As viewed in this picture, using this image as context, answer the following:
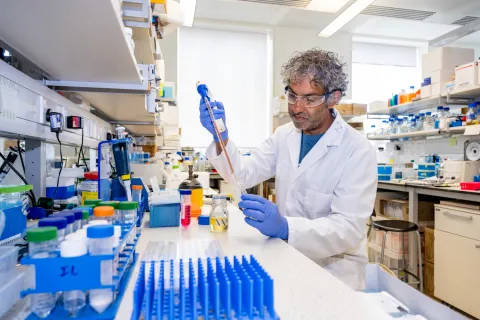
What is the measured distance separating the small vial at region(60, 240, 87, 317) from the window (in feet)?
15.6

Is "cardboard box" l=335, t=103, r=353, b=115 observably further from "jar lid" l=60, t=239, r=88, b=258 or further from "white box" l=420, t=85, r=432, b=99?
"jar lid" l=60, t=239, r=88, b=258

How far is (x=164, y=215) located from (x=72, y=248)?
791mm

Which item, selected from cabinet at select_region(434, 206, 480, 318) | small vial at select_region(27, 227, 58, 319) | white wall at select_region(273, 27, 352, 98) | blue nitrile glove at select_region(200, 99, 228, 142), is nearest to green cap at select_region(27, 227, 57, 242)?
small vial at select_region(27, 227, 58, 319)

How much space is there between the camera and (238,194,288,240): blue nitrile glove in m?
1.11

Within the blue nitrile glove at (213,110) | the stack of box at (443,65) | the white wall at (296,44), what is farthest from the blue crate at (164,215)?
the white wall at (296,44)

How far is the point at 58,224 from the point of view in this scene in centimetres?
55

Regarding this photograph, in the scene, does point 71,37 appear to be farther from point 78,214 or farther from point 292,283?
point 292,283

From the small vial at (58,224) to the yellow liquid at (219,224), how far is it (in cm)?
70

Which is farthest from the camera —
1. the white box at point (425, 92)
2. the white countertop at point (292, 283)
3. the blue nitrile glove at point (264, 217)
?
the white box at point (425, 92)

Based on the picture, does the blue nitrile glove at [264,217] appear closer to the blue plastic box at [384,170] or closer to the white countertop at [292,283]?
the white countertop at [292,283]

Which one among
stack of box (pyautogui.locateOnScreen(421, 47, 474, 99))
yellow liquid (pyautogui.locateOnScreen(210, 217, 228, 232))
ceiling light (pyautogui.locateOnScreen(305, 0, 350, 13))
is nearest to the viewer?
yellow liquid (pyautogui.locateOnScreen(210, 217, 228, 232))

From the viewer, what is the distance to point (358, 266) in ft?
4.59

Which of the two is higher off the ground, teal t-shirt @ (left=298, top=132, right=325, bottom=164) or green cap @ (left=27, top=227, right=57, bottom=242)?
teal t-shirt @ (left=298, top=132, right=325, bottom=164)

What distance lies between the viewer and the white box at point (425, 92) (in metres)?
3.30
